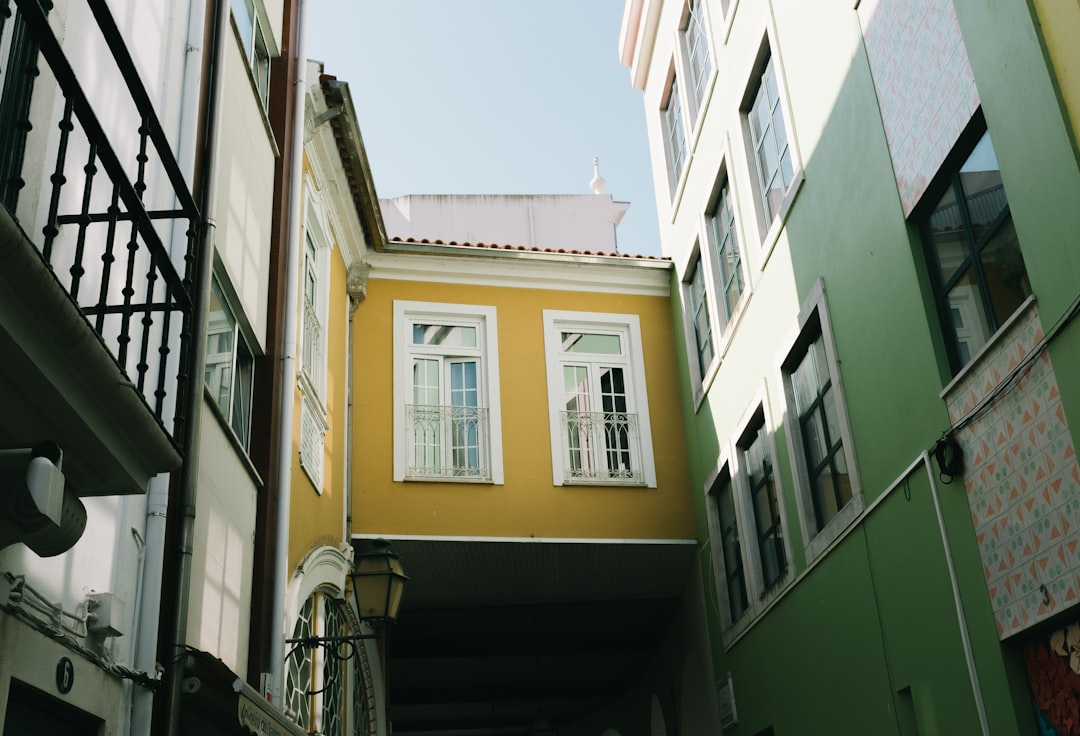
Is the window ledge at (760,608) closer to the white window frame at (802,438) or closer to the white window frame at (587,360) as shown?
the white window frame at (802,438)

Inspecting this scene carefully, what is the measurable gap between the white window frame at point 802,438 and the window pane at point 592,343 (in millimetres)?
3990

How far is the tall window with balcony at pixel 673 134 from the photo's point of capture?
48.6 ft

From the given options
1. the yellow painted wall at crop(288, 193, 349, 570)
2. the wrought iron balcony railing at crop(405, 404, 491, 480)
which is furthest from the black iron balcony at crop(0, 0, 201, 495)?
the wrought iron balcony railing at crop(405, 404, 491, 480)

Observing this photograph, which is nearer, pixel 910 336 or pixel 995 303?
pixel 995 303

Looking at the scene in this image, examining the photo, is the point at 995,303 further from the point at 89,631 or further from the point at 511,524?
the point at 511,524

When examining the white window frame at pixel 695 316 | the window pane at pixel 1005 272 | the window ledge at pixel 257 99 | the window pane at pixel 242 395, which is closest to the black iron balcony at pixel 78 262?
the window pane at pixel 242 395

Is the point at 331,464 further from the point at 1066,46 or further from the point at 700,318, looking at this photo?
the point at 1066,46

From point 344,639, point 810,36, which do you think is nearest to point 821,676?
point 344,639

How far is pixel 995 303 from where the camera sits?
694 cm

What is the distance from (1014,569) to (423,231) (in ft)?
55.2

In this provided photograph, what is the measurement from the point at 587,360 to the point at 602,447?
1172 millimetres

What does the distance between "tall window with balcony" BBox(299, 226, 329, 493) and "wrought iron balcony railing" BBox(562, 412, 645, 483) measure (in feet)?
10.9

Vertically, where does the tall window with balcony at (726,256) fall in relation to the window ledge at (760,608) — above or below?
above

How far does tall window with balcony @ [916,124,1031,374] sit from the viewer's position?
22.3 feet
